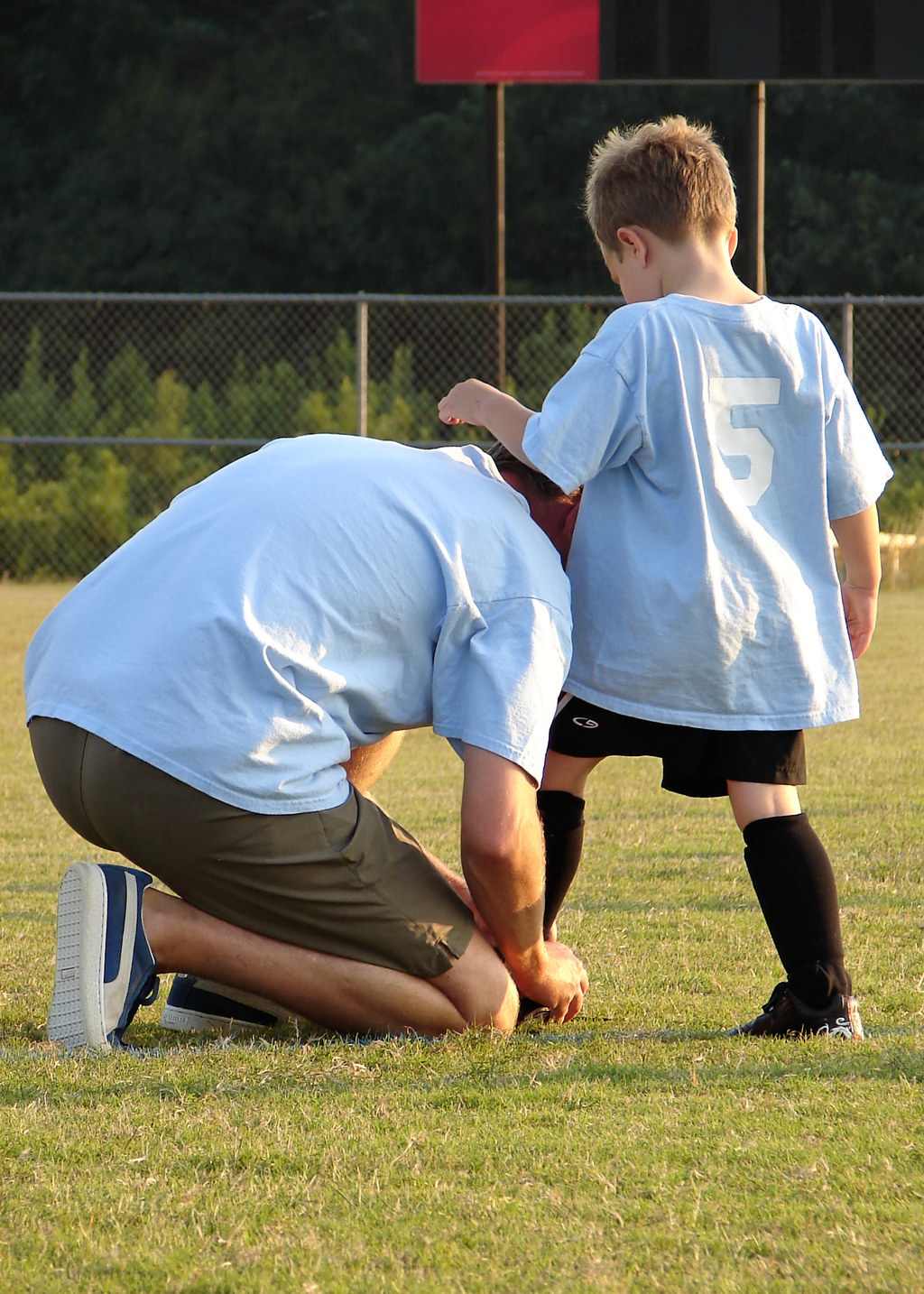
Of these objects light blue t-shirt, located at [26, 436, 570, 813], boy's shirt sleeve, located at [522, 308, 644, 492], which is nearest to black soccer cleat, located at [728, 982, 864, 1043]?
light blue t-shirt, located at [26, 436, 570, 813]

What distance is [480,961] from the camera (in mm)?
2635

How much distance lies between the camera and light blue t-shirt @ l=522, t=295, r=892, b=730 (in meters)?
2.60

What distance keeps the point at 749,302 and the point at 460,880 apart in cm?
110

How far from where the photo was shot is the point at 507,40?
12.2 metres

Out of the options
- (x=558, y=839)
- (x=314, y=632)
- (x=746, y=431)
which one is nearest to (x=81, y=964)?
(x=314, y=632)

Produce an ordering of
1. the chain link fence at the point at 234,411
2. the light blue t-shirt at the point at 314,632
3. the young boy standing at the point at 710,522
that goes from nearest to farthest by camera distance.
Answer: the light blue t-shirt at the point at 314,632, the young boy standing at the point at 710,522, the chain link fence at the point at 234,411

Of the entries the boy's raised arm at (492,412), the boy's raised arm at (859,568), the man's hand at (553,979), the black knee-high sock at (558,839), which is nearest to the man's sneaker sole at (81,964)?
the man's hand at (553,979)

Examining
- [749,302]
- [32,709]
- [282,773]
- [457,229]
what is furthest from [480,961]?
[457,229]

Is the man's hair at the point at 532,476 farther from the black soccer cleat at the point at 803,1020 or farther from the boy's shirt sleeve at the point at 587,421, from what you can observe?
the black soccer cleat at the point at 803,1020

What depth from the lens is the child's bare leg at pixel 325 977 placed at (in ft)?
8.55

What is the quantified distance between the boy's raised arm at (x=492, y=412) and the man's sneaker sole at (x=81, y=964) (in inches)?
37.7

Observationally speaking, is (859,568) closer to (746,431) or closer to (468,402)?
(746,431)

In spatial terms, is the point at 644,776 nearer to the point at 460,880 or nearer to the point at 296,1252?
the point at 460,880

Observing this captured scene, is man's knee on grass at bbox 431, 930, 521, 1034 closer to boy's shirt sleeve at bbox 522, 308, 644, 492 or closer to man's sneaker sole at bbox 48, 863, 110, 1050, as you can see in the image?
man's sneaker sole at bbox 48, 863, 110, 1050
